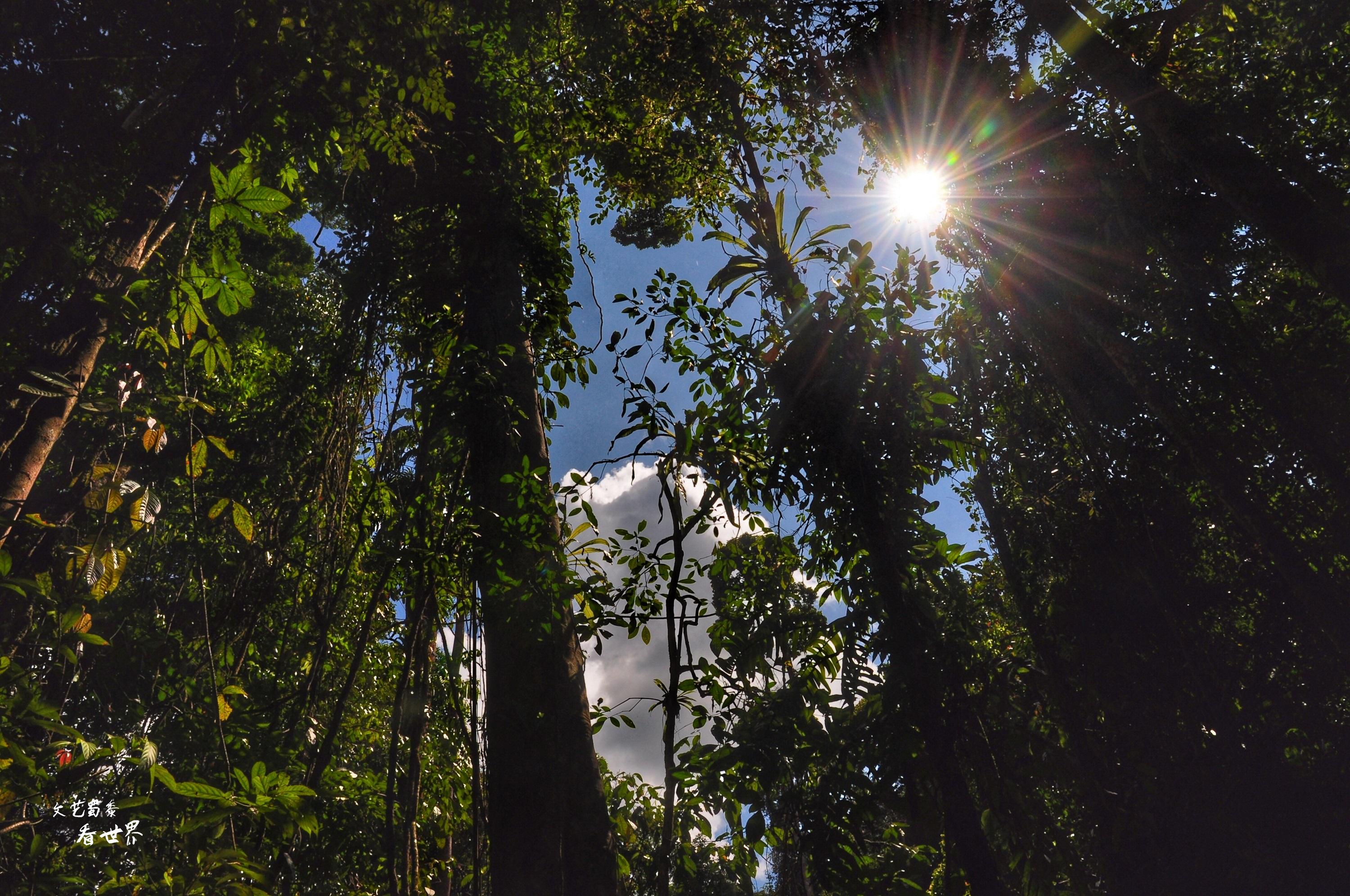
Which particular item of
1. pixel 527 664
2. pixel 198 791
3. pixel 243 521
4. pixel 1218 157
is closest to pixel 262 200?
pixel 243 521

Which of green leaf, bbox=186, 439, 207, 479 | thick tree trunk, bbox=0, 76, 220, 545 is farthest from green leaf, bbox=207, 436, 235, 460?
thick tree trunk, bbox=0, 76, 220, 545

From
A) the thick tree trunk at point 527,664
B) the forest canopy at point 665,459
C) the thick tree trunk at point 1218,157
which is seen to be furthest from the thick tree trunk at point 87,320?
the thick tree trunk at point 1218,157

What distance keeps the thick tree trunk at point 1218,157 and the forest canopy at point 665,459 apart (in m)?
0.03

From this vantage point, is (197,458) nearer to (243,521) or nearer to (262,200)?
(243,521)

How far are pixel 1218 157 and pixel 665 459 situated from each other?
14.9 feet

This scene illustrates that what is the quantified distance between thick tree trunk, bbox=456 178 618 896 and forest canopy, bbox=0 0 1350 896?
0.8 inches

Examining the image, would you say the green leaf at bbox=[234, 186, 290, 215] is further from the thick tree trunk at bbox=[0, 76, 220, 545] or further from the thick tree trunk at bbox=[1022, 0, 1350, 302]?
the thick tree trunk at bbox=[1022, 0, 1350, 302]

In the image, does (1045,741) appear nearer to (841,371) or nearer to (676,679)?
(841,371)

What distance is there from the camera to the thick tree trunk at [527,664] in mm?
2635

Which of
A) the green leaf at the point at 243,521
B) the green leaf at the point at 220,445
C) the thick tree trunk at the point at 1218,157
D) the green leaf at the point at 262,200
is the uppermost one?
the thick tree trunk at the point at 1218,157

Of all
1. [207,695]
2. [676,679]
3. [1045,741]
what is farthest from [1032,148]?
[207,695]

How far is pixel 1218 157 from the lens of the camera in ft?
15.0

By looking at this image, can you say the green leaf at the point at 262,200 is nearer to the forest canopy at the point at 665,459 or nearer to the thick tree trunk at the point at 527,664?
the forest canopy at the point at 665,459

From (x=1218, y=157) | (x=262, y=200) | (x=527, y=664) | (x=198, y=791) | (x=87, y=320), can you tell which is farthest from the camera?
(x=1218, y=157)
